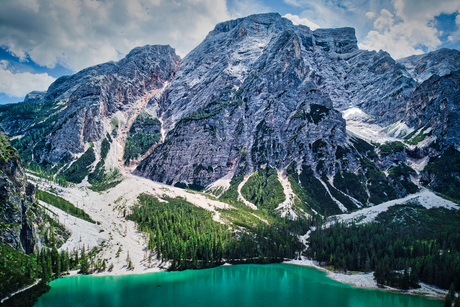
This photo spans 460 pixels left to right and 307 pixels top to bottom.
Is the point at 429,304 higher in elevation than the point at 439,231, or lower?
lower

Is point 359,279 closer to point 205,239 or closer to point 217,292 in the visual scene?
point 217,292

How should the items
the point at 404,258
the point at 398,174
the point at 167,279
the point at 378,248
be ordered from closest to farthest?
1. the point at 167,279
2. the point at 404,258
3. the point at 378,248
4. the point at 398,174

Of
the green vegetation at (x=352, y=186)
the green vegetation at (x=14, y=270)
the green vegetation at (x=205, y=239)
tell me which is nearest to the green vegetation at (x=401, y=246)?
the green vegetation at (x=205, y=239)

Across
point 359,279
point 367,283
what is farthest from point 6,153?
point 367,283

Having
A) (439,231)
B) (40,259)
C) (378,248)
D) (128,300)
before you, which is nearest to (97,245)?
(40,259)

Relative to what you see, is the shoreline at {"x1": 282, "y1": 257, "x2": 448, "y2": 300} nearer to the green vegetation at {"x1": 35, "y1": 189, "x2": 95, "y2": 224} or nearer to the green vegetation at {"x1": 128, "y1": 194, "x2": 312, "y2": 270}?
the green vegetation at {"x1": 128, "y1": 194, "x2": 312, "y2": 270}

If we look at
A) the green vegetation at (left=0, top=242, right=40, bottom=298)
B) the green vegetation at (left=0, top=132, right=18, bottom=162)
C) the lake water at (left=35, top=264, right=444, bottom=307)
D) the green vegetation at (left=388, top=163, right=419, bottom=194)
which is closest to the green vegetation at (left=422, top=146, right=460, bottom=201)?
the green vegetation at (left=388, top=163, right=419, bottom=194)

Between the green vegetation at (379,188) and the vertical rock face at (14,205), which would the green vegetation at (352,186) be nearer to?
the green vegetation at (379,188)

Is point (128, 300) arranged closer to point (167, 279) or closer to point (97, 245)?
point (167, 279)
